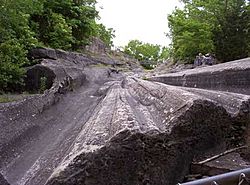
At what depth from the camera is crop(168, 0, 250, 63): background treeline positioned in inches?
421

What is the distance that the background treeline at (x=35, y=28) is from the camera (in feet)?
19.1

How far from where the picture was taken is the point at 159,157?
1423 mm

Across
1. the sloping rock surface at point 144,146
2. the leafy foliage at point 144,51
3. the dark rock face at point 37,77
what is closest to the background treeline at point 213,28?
the dark rock face at point 37,77

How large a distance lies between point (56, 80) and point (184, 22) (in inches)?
373

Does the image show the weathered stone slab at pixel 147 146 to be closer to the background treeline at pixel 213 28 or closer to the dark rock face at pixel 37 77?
the dark rock face at pixel 37 77

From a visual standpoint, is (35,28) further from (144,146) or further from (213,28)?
(144,146)

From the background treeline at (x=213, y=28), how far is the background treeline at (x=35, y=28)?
4370mm

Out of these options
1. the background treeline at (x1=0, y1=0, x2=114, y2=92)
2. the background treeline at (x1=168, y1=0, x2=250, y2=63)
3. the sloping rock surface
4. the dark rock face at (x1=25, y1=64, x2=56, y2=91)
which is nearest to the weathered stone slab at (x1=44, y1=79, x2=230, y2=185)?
the sloping rock surface

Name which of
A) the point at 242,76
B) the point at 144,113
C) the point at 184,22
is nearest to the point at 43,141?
the point at 144,113

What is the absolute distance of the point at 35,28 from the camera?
11.0 metres

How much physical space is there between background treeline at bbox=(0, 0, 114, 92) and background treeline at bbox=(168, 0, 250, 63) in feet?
14.3

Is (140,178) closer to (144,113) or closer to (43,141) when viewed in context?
(144,113)

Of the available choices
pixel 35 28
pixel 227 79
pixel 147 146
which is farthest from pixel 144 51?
pixel 147 146

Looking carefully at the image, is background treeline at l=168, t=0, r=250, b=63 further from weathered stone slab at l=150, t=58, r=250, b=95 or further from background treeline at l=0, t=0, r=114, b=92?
weathered stone slab at l=150, t=58, r=250, b=95
